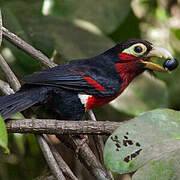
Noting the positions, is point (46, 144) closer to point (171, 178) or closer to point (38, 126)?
point (38, 126)

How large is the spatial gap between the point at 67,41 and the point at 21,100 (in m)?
1.09

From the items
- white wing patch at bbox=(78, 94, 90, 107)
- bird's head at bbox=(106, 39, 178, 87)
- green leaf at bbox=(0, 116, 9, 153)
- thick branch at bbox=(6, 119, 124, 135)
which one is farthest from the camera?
bird's head at bbox=(106, 39, 178, 87)

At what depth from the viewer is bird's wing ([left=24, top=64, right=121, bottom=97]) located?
2.69 meters

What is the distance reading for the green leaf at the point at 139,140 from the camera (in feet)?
5.47

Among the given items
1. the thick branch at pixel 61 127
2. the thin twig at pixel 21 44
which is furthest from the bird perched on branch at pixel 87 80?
the thick branch at pixel 61 127

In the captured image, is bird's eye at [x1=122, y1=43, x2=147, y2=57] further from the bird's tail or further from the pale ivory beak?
the bird's tail

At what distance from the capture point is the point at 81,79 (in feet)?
9.36

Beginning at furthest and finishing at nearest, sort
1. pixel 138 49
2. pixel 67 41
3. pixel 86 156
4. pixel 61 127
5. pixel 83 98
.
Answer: pixel 67 41 → pixel 138 49 → pixel 83 98 → pixel 86 156 → pixel 61 127

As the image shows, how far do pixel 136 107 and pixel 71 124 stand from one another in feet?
3.49

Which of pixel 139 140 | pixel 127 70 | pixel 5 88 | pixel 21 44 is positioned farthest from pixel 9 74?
pixel 139 140

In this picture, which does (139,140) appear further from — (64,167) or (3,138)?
(64,167)

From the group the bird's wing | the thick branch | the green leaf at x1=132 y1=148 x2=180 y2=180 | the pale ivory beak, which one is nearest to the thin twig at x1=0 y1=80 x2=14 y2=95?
the bird's wing

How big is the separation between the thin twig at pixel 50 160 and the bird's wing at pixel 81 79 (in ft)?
1.46

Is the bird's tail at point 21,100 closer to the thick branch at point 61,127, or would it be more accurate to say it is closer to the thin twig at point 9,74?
the thin twig at point 9,74
